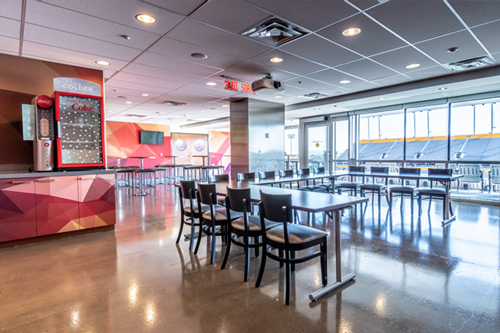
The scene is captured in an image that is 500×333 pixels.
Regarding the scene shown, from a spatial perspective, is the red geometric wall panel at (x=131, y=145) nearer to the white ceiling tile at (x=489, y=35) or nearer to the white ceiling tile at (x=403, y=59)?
the white ceiling tile at (x=403, y=59)

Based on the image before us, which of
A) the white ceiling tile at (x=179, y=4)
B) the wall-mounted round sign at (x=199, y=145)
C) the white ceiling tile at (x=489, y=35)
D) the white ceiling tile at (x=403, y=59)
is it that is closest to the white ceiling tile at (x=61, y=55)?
the white ceiling tile at (x=179, y=4)

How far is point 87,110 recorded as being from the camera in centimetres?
449

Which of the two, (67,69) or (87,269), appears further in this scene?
(67,69)

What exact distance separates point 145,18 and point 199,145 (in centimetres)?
1287

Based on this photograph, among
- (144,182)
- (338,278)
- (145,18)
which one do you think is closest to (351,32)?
(145,18)

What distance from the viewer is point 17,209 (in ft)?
12.4

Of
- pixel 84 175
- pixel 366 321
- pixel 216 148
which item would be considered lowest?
pixel 366 321

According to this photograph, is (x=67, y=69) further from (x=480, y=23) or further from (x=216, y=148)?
(x=216, y=148)

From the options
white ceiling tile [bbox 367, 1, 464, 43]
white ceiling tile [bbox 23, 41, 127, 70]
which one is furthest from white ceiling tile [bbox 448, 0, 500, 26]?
white ceiling tile [bbox 23, 41, 127, 70]

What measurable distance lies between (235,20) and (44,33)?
255 centimetres

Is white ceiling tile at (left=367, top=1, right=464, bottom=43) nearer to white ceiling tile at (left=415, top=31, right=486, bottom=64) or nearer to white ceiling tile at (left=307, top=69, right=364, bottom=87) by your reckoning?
white ceiling tile at (left=415, top=31, right=486, bottom=64)

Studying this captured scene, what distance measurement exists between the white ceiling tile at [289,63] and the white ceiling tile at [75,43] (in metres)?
2.05

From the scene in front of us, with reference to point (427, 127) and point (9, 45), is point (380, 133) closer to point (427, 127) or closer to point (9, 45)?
point (427, 127)

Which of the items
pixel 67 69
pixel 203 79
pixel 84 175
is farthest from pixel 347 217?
pixel 67 69
